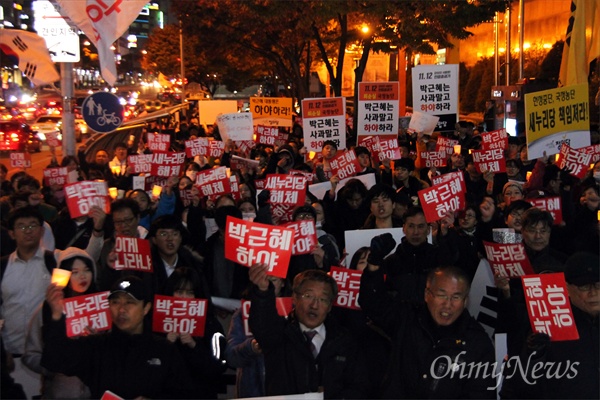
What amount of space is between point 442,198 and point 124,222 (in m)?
2.67

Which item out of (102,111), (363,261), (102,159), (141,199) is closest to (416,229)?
(363,261)

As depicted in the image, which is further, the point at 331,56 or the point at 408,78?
the point at 408,78

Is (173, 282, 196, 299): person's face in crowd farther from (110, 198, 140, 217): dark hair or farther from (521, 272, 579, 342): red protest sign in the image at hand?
(521, 272, 579, 342): red protest sign

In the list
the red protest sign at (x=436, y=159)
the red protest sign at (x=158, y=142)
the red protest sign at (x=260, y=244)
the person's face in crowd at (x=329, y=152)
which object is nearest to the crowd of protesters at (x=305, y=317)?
the red protest sign at (x=260, y=244)

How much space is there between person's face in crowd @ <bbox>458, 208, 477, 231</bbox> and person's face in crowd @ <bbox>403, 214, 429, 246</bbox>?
110cm

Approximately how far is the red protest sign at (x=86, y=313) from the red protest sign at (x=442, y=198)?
291cm

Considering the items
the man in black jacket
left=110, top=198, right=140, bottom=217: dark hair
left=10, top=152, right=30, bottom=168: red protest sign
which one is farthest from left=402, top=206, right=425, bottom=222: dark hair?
left=10, top=152, right=30, bottom=168: red protest sign

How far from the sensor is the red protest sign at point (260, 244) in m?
4.95

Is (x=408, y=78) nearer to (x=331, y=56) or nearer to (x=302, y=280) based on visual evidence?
(x=331, y=56)

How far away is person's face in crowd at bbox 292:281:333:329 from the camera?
15.1 feet

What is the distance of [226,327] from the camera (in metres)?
6.89

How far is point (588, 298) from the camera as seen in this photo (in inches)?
183

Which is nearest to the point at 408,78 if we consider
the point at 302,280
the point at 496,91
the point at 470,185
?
the point at 496,91

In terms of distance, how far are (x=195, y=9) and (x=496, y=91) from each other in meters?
11.9
